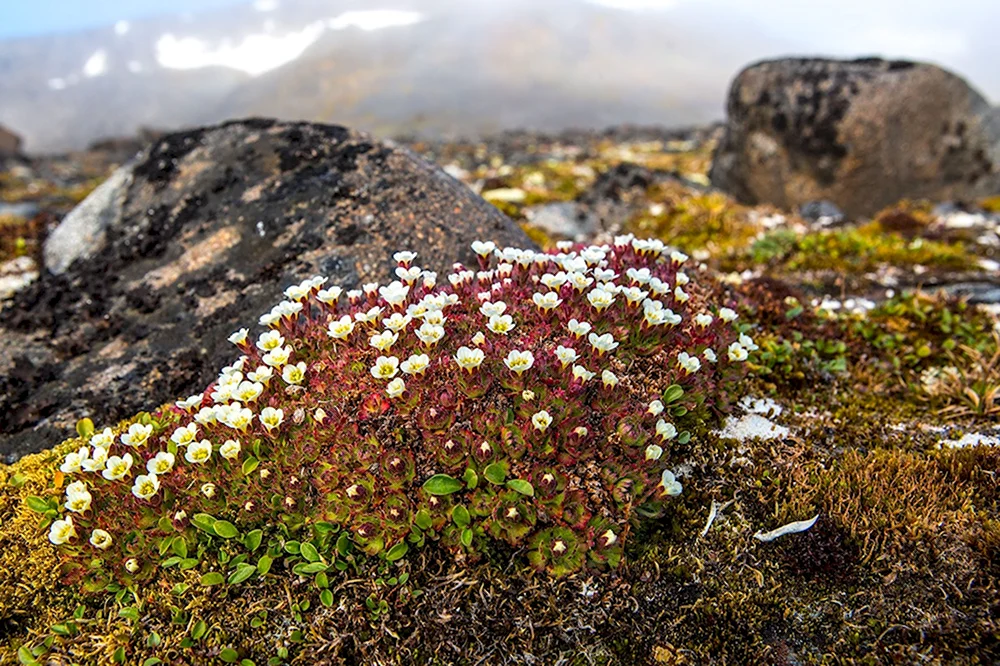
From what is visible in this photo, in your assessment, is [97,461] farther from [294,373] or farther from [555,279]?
[555,279]

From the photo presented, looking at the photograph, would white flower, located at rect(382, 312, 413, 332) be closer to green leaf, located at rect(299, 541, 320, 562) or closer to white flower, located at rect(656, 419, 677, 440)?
green leaf, located at rect(299, 541, 320, 562)

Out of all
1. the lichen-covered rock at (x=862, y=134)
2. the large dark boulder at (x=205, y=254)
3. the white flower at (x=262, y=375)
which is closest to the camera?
the white flower at (x=262, y=375)

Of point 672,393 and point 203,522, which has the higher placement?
point 672,393

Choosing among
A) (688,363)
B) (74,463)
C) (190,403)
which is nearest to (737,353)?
(688,363)

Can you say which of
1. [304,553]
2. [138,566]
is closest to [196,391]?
[138,566]

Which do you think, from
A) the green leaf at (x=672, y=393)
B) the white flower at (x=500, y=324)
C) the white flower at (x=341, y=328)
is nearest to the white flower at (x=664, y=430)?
the green leaf at (x=672, y=393)

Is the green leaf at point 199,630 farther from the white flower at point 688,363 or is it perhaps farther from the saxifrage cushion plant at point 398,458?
the white flower at point 688,363
